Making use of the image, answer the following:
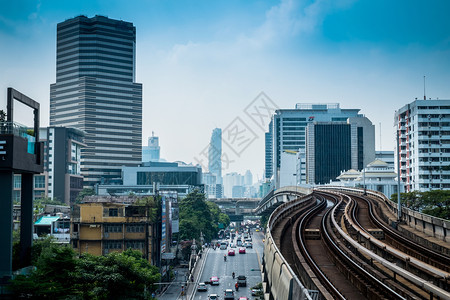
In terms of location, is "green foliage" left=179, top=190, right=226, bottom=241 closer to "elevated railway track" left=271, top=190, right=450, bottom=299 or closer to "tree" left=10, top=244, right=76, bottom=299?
"elevated railway track" left=271, top=190, right=450, bottom=299

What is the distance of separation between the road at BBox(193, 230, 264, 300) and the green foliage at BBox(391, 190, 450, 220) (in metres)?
23.4

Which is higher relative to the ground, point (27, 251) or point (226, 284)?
point (27, 251)

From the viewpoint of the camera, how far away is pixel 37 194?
413 ft

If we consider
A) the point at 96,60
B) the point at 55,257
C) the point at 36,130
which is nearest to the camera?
the point at 55,257

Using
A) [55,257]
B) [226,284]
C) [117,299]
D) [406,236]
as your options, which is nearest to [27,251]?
[55,257]

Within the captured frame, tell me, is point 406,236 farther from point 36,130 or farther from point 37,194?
point 37,194

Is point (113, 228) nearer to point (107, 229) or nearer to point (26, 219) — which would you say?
point (107, 229)

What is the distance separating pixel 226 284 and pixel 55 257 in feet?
119

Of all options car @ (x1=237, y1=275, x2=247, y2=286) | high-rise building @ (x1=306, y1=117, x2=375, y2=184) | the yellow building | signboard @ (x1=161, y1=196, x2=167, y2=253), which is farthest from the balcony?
high-rise building @ (x1=306, y1=117, x2=375, y2=184)

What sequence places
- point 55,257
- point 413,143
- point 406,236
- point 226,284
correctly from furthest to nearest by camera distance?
point 413,143 → point 226,284 → point 406,236 → point 55,257

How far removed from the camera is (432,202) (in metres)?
61.9

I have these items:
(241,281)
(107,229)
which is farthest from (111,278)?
(241,281)

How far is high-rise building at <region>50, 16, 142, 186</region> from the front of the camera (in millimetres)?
161375

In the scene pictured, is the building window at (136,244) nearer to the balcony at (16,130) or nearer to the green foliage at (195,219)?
the balcony at (16,130)
